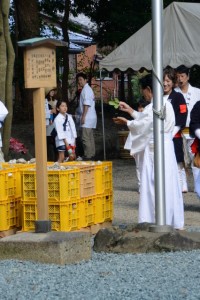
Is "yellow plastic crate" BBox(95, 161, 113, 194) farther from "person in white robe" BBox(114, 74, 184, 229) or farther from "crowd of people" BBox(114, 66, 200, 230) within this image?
"person in white robe" BBox(114, 74, 184, 229)

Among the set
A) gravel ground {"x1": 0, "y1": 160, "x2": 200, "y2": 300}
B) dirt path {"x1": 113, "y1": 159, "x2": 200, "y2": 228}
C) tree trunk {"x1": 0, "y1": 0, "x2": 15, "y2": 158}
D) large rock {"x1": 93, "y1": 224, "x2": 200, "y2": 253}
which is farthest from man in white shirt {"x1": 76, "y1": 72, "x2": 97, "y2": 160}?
gravel ground {"x1": 0, "y1": 160, "x2": 200, "y2": 300}

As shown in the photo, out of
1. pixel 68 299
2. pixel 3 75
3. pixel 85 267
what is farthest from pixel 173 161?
pixel 3 75

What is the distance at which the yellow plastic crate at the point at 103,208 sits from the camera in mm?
10672

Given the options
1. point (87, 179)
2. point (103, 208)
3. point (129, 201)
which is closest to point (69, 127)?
point (129, 201)

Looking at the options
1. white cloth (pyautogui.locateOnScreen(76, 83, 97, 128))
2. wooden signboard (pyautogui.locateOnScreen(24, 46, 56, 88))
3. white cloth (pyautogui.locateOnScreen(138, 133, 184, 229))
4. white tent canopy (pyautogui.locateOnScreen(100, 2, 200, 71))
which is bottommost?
white cloth (pyautogui.locateOnScreen(138, 133, 184, 229))

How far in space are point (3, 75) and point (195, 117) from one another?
538cm

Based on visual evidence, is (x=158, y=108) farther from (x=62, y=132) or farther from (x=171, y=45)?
(x=62, y=132)

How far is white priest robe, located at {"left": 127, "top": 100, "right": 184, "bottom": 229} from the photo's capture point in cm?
1002

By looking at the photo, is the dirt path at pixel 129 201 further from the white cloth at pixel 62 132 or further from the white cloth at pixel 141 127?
the white cloth at pixel 141 127

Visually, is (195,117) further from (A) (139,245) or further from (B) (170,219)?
(A) (139,245)

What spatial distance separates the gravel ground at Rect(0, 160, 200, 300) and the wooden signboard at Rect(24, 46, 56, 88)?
5.58 ft

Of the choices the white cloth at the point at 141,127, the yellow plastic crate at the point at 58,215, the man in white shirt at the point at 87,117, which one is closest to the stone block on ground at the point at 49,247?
the yellow plastic crate at the point at 58,215

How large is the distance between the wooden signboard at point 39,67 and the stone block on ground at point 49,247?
1.46 metres

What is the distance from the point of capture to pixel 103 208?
1084 cm
